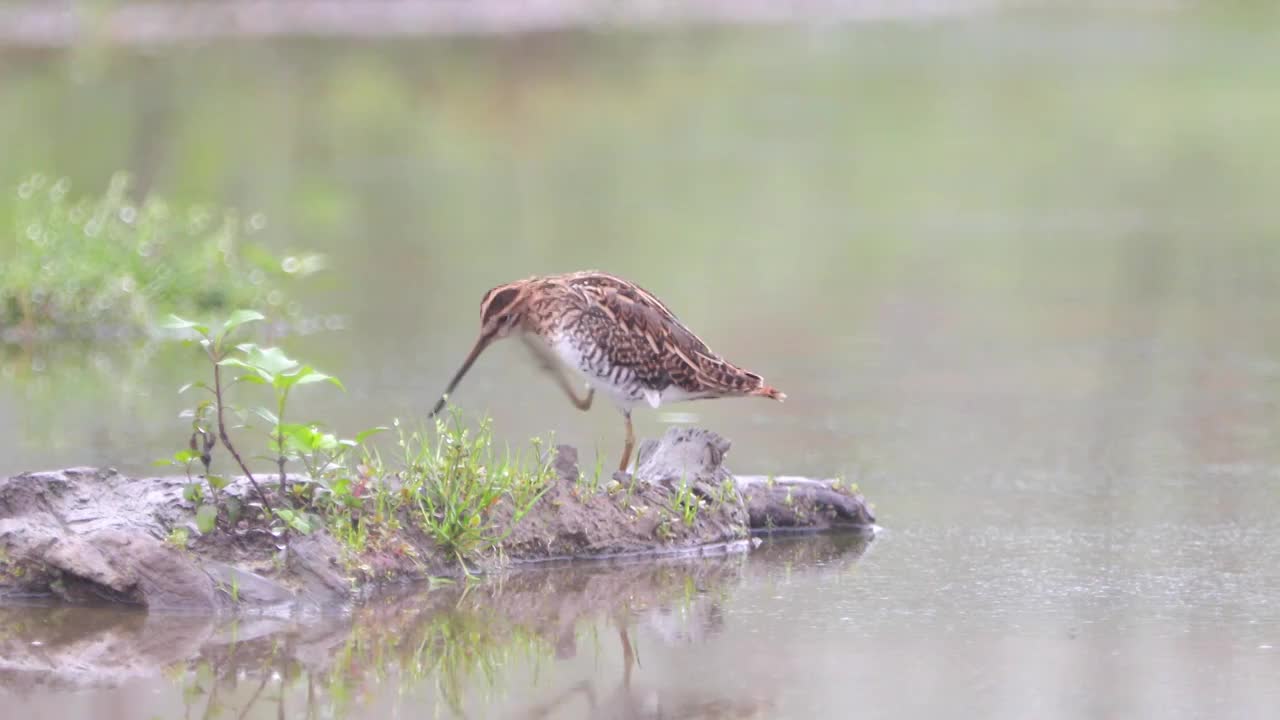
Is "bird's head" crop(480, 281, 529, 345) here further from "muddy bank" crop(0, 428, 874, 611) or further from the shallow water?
the shallow water

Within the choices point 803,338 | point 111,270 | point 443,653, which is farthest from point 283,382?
point 803,338

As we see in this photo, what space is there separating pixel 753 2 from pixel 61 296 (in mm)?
21886

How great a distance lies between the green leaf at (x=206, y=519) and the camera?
6590 mm

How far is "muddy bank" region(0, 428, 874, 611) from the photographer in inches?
255

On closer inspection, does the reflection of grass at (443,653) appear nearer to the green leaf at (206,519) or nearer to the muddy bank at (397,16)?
the green leaf at (206,519)

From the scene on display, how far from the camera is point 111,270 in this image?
37.9ft

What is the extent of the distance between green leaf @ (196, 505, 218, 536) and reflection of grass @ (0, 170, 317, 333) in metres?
4.95

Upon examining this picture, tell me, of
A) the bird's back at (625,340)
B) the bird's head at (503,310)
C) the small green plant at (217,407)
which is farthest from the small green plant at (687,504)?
the small green plant at (217,407)

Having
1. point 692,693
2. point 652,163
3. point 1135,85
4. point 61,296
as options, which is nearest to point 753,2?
point 1135,85

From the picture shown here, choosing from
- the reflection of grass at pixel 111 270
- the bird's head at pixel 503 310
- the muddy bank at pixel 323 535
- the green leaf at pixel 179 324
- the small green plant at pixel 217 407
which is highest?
the reflection of grass at pixel 111 270

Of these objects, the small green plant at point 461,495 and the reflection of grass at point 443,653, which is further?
the small green plant at point 461,495

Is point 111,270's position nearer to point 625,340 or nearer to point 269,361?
point 625,340

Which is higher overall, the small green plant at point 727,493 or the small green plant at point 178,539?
the small green plant at point 727,493

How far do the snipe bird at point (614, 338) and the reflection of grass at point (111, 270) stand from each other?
422 centimetres
